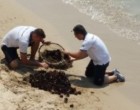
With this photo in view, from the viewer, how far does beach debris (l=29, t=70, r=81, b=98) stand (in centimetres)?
837

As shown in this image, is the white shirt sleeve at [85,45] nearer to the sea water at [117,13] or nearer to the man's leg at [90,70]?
the man's leg at [90,70]

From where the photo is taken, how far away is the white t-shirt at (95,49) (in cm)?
868

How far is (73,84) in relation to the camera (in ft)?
29.1

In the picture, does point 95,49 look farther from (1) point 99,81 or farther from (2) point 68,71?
(2) point 68,71

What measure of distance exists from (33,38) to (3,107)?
77.1 inches

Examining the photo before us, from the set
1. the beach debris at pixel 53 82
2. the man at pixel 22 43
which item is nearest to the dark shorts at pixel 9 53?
the man at pixel 22 43

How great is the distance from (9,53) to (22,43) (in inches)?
24.1

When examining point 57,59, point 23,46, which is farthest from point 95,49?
point 23,46

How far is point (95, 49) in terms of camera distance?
8.83 m

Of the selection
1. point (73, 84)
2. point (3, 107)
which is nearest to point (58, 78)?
point (73, 84)

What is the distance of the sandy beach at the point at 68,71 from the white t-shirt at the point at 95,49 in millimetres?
540

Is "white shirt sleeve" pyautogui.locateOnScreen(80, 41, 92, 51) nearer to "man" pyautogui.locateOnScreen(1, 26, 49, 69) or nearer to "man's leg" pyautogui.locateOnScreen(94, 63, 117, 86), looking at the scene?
"man's leg" pyautogui.locateOnScreen(94, 63, 117, 86)

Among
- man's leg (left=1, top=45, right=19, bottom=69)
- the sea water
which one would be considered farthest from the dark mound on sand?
the sea water

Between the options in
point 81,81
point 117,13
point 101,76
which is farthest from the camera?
point 117,13
